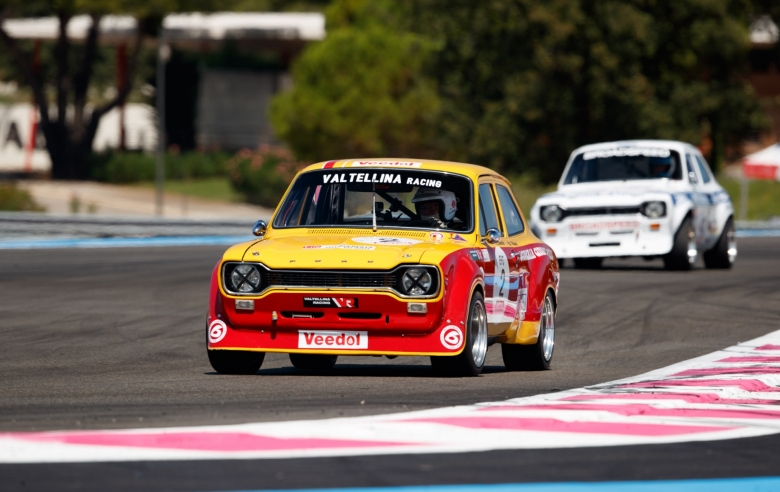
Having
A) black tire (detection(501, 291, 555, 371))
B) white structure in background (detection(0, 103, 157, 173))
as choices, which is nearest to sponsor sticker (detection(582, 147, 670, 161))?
black tire (detection(501, 291, 555, 371))

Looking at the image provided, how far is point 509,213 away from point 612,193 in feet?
29.6

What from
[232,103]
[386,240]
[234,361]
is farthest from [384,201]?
[232,103]

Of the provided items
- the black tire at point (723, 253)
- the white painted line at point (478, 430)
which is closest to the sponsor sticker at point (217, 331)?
the white painted line at point (478, 430)

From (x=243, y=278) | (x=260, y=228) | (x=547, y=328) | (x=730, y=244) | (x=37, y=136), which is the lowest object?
(x=37, y=136)

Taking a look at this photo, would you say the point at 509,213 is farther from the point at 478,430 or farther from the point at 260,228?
the point at 478,430

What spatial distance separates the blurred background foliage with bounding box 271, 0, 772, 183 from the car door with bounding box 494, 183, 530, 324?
99.4ft

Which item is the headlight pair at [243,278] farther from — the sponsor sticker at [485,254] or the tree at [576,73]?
the tree at [576,73]

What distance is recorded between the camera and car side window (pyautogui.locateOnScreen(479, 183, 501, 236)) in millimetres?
10297

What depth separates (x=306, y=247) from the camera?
948 centimetres

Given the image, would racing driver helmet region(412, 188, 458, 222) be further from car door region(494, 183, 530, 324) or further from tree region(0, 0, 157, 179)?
tree region(0, 0, 157, 179)

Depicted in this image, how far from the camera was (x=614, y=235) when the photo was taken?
19.8 m

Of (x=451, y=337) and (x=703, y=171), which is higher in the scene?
(x=451, y=337)

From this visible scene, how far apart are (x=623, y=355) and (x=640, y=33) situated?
29924 mm

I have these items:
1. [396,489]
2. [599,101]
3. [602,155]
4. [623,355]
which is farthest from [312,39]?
[396,489]
